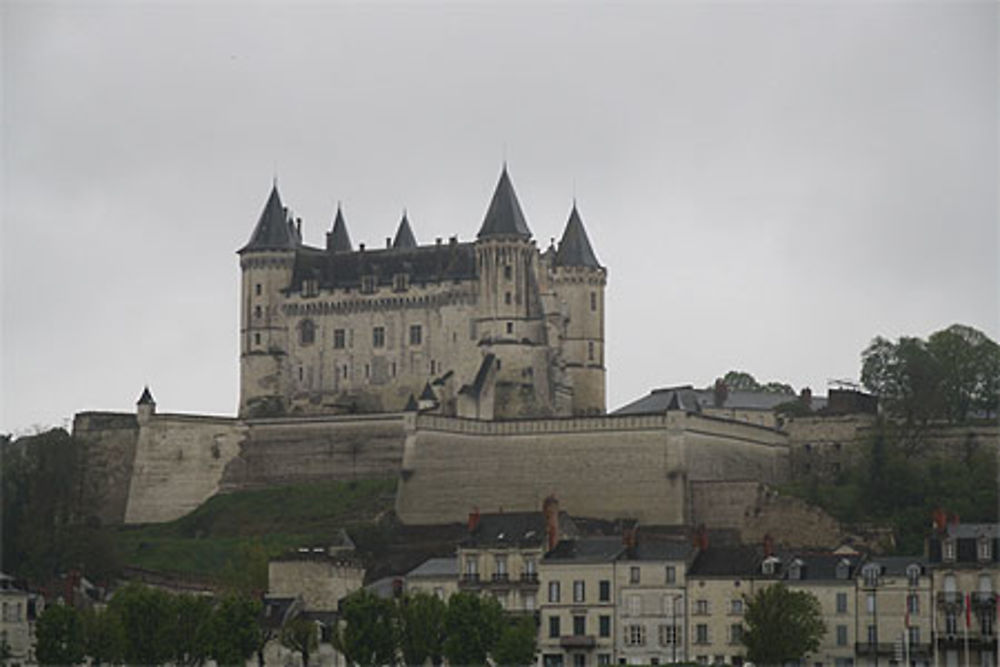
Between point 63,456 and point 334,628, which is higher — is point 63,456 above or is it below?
above

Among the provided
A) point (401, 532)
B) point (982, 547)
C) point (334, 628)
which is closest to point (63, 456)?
point (401, 532)

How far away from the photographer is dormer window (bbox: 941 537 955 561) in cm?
9650

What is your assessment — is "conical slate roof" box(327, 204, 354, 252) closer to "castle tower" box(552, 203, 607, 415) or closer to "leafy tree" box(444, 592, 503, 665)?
"castle tower" box(552, 203, 607, 415)

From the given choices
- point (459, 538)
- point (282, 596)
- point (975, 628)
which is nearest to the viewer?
point (975, 628)

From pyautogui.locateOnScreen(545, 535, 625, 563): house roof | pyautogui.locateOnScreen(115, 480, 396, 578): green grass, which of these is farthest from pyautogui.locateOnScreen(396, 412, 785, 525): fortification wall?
pyautogui.locateOnScreen(545, 535, 625, 563): house roof

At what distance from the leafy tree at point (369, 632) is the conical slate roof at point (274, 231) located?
5369 cm

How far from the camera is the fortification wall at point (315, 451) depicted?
13725cm

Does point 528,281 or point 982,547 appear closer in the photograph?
point 982,547

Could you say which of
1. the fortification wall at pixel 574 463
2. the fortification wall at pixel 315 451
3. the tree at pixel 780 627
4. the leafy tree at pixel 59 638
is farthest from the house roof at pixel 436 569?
the fortification wall at pixel 315 451

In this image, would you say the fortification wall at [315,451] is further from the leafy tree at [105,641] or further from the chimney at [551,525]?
the leafy tree at [105,641]

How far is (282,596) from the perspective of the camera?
10900 cm

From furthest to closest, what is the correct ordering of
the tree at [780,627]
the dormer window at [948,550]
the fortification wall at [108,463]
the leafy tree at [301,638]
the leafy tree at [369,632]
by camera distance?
the fortification wall at [108,463]
the leafy tree at [301,638]
the dormer window at [948,550]
the leafy tree at [369,632]
the tree at [780,627]

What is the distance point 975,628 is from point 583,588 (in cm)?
1376

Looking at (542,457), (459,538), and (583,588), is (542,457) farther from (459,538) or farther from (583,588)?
(583,588)
